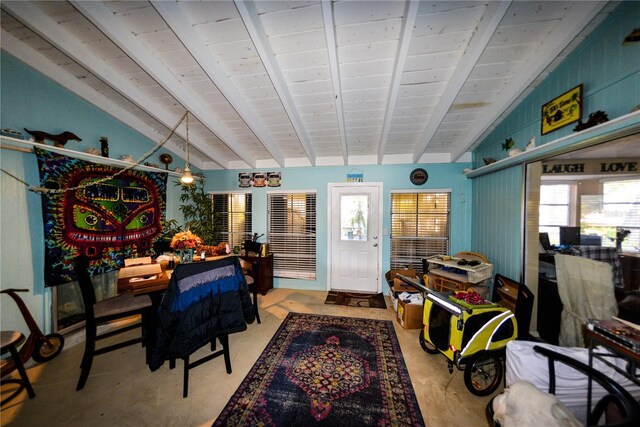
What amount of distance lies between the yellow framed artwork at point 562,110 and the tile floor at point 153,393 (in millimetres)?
2523

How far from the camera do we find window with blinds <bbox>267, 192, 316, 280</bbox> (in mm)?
4250

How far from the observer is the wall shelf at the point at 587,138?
136 cm

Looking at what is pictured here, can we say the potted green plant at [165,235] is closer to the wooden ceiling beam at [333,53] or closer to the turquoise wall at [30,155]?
the turquoise wall at [30,155]

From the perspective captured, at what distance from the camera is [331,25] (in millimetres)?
1575

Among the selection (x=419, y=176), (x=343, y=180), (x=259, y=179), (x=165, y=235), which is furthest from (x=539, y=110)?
(x=165, y=235)

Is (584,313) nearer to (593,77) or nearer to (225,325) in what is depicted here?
(593,77)

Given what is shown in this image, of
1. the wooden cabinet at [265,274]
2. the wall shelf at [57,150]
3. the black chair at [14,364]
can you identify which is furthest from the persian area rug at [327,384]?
the wall shelf at [57,150]

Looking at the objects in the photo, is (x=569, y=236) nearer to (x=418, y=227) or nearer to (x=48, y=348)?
(x=418, y=227)

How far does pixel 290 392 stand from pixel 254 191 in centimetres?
345

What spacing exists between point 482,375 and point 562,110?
2.53m

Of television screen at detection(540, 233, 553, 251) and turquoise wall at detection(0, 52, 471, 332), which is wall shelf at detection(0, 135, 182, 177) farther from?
television screen at detection(540, 233, 553, 251)

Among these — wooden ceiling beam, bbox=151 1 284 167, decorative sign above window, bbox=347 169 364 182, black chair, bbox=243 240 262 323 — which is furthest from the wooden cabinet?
wooden ceiling beam, bbox=151 1 284 167

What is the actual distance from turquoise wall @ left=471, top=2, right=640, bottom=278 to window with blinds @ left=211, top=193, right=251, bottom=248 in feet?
13.9

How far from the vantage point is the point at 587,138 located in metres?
1.64
